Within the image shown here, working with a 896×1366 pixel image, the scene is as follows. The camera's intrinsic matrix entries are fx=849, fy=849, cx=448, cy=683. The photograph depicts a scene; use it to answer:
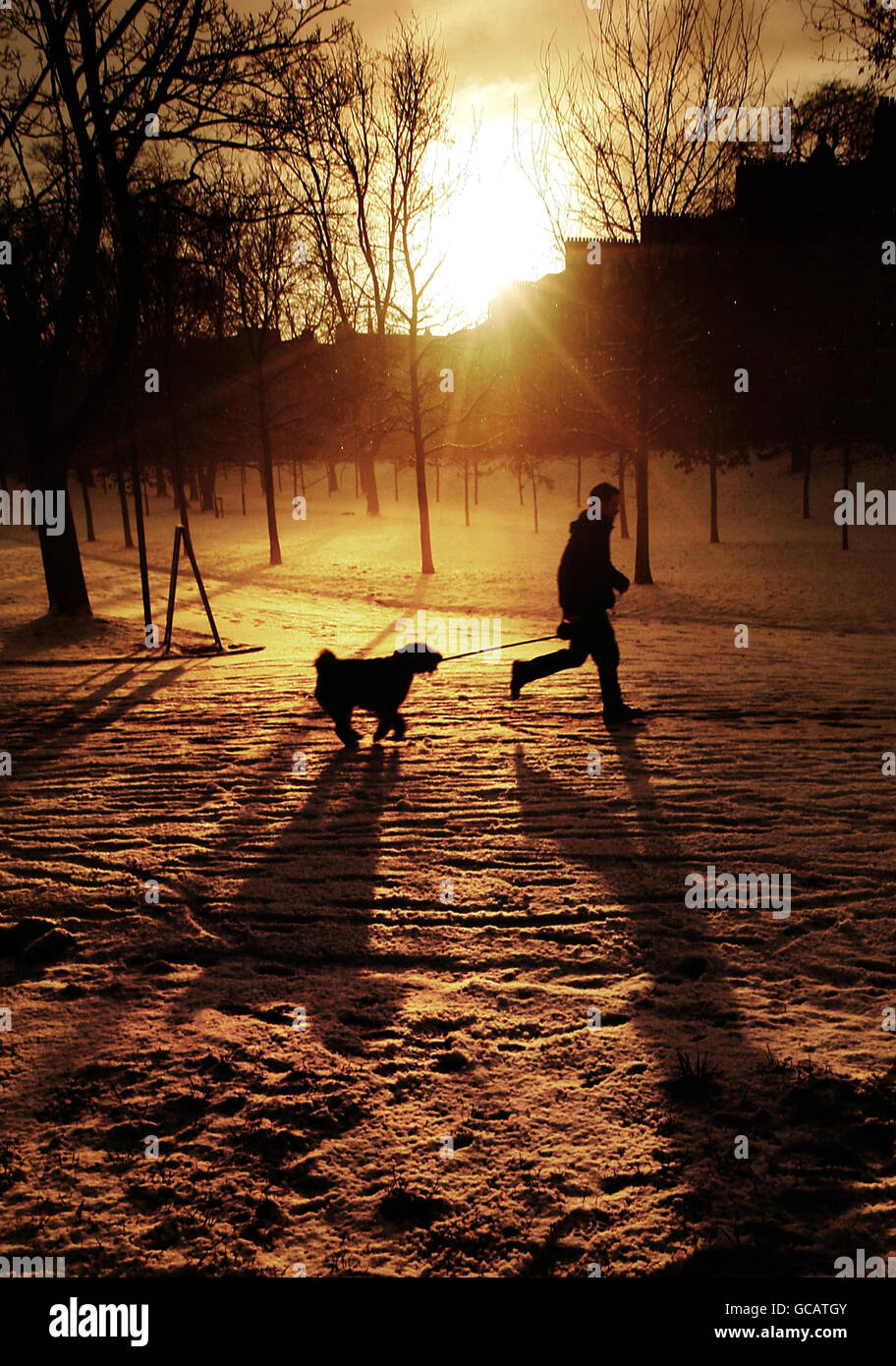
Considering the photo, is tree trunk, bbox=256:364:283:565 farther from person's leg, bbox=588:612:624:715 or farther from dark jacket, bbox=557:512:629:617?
person's leg, bbox=588:612:624:715

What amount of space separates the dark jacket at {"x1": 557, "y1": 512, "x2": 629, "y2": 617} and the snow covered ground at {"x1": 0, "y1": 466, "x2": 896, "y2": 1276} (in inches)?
46.9

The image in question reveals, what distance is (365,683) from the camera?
23.7 ft

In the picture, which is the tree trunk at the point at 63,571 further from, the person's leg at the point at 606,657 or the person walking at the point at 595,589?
the person's leg at the point at 606,657

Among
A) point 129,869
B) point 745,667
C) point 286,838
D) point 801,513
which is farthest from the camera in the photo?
point 801,513

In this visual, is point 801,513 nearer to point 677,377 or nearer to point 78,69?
point 677,377

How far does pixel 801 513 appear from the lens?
38.4 meters

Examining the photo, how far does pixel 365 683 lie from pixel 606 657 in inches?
87.6

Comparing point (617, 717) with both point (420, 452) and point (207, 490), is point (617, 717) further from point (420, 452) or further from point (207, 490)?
point (207, 490)

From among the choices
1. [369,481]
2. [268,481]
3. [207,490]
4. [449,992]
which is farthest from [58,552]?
[207,490]

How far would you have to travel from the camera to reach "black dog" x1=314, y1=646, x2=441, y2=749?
7191mm

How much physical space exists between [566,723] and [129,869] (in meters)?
4.46

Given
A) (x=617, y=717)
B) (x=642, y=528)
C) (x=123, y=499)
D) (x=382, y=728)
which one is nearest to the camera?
(x=382, y=728)

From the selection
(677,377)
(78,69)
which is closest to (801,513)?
(677,377)
